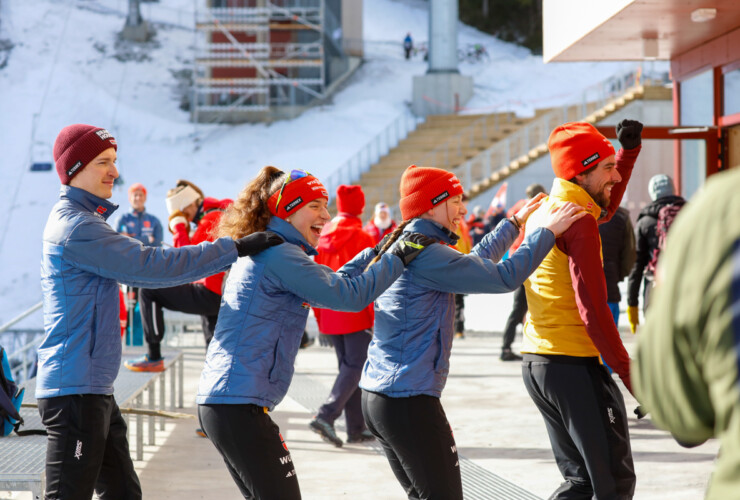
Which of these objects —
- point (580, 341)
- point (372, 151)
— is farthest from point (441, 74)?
point (580, 341)

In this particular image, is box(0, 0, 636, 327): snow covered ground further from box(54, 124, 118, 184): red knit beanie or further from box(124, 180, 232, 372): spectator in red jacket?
box(54, 124, 118, 184): red knit beanie

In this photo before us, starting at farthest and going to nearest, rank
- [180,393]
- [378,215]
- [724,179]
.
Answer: [378,215]
[180,393]
[724,179]

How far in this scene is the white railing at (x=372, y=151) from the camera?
91.5 ft

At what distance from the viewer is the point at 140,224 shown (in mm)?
11211

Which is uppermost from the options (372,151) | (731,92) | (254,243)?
(731,92)

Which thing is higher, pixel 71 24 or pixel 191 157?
pixel 71 24

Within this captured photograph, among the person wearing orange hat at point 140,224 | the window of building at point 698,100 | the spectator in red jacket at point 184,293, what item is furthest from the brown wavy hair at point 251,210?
the person wearing orange hat at point 140,224

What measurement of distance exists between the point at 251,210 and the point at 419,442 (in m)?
1.06

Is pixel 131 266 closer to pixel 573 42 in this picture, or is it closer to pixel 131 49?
pixel 573 42

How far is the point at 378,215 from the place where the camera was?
1273 centimetres

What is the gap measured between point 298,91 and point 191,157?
19.6 feet

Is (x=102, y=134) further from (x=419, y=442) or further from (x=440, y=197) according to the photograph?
(x=419, y=442)

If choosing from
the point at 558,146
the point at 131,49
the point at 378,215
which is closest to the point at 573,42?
the point at 378,215

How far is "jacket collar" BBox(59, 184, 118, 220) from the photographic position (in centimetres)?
351
